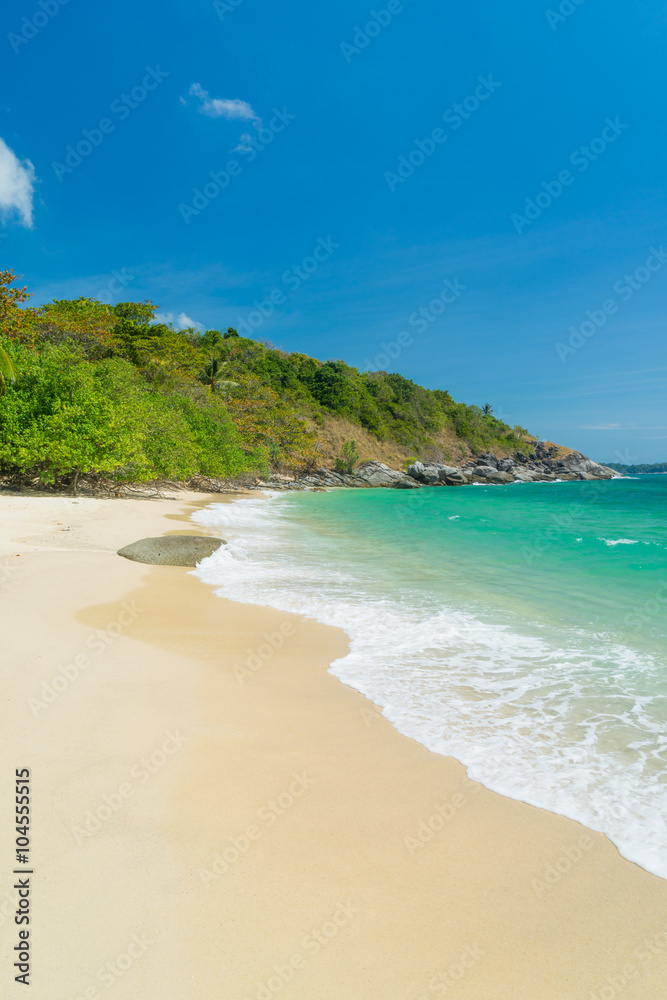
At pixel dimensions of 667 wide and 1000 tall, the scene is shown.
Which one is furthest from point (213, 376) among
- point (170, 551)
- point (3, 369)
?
point (170, 551)

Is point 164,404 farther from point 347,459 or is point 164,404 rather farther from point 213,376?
point 347,459

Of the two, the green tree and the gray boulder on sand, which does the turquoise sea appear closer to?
the gray boulder on sand

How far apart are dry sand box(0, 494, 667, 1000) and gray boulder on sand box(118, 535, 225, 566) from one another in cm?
544

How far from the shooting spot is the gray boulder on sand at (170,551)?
32.9 ft

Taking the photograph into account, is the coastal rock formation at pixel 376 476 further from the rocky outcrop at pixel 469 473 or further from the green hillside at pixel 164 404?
the green hillside at pixel 164 404

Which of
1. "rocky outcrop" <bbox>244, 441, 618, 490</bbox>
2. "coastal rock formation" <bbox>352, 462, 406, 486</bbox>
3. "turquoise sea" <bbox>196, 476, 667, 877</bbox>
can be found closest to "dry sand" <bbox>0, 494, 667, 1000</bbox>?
"turquoise sea" <bbox>196, 476, 667, 877</bbox>

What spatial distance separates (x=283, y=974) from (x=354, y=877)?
0.60m

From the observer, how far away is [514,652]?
6.11 meters

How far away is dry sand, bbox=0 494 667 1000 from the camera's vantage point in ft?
6.47

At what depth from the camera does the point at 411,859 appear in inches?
103

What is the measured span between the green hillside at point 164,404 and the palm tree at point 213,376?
140 millimetres

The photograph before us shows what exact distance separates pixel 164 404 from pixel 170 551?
884 inches

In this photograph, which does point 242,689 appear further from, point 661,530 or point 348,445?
point 348,445

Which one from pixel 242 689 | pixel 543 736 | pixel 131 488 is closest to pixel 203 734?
pixel 242 689
